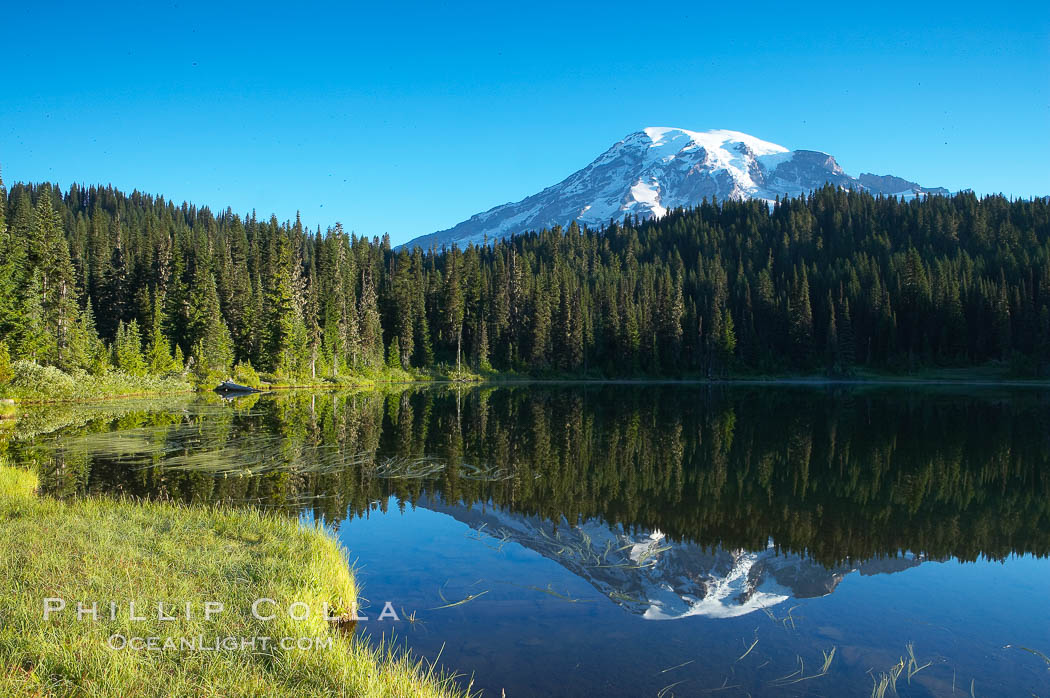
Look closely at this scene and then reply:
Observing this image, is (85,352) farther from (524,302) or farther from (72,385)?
(524,302)

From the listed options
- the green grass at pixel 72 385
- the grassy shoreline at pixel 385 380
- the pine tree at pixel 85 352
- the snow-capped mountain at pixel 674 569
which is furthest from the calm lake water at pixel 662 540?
the pine tree at pixel 85 352

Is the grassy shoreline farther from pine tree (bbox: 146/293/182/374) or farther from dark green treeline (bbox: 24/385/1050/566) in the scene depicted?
dark green treeline (bbox: 24/385/1050/566)

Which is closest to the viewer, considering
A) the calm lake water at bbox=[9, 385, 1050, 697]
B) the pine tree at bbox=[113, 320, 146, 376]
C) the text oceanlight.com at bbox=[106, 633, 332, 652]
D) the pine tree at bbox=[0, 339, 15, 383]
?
the text oceanlight.com at bbox=[106, 633, 332, 652]

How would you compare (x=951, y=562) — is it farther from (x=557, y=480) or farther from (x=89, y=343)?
(x=89, y=343)

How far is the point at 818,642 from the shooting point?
924 centimetres

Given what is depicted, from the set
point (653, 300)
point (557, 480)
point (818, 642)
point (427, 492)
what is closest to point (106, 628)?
point (818, 642)

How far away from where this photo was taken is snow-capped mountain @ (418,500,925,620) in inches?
425

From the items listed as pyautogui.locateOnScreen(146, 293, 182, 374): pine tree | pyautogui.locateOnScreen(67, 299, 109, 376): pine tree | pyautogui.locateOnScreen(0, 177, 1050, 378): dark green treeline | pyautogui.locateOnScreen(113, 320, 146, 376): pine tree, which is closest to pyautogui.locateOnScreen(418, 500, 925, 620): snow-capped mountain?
pyautogui.locateOnScreen(67, 299, 109, 376): pine tree

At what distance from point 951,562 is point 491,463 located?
14.4 metres

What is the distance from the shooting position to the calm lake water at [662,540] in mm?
8555

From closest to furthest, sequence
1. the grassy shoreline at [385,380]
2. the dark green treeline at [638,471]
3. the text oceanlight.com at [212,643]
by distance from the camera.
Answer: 1. the text oceanlight.com at [212,643]
2. the dark green treeline at [638,471]
3. the grassy shoreline at [385,380]

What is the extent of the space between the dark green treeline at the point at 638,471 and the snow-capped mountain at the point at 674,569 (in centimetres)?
63

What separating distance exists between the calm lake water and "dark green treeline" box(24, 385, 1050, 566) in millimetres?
124

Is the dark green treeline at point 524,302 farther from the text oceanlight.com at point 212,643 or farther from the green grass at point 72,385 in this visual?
the text oceanlight.com at point 212,643
